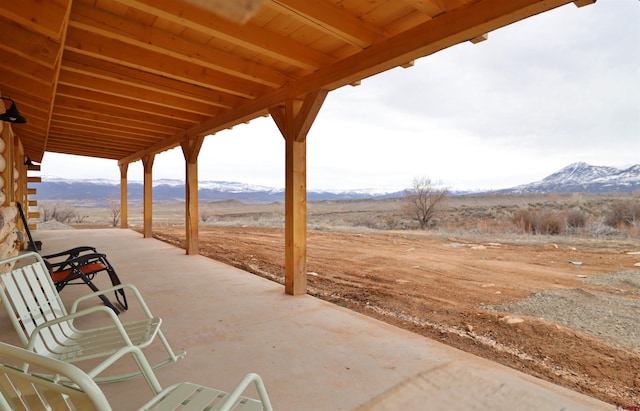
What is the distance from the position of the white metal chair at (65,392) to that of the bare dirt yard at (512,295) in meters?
2.25

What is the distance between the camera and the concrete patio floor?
1900 millimetres

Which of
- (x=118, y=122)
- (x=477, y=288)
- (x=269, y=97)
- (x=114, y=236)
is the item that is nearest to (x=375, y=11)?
(x=269, y=97)

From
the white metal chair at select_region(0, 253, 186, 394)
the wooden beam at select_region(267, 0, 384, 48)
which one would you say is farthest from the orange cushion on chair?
the wooden beam at select_region(267, 0, 384, 48)

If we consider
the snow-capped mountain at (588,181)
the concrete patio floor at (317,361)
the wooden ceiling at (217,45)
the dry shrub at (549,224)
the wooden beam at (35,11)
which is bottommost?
the concrete patio floor at (317,361)

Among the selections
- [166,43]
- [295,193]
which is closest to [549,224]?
[295,193]

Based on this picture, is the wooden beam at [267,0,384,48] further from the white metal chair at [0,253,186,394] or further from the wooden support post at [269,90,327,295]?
the white metal chair at [0,253,186,394]

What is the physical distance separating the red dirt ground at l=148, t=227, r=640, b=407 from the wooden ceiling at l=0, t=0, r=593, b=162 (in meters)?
2.44

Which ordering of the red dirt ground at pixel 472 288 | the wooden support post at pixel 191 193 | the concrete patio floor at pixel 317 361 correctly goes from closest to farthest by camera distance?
the concrete patio floor at pixel 317 361 < the red dirt ground at pixel 472 288 < the wooden support post at pixel 191 193

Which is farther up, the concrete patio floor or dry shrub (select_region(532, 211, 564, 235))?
dry shrub (select_region(532, 211, 564, 235))

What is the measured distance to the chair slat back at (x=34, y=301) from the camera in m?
1.82

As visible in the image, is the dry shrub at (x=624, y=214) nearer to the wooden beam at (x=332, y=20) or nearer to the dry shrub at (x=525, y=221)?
the dry shrub at (x=525, y=221)

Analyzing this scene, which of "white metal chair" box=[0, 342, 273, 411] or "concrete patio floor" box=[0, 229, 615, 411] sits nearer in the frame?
"white metal chair" box=[0, 342, 273, 411]

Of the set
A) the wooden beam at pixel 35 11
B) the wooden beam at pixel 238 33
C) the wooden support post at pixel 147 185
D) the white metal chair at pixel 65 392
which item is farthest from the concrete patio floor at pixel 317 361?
the wooden support post at pixel 147 185

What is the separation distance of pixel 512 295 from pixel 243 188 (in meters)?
106
